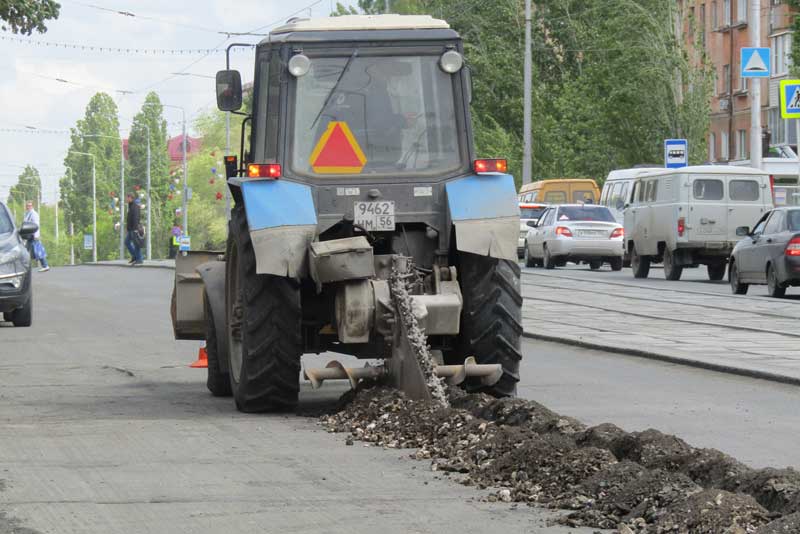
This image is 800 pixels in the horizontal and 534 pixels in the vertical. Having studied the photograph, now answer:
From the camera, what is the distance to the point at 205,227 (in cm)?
15112

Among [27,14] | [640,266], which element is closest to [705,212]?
[640,266]

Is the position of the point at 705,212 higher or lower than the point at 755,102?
lower

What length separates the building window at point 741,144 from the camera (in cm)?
8156

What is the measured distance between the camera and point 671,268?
3634 cm

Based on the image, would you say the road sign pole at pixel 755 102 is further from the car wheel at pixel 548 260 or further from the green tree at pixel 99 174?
the green tree at pixel 99 174

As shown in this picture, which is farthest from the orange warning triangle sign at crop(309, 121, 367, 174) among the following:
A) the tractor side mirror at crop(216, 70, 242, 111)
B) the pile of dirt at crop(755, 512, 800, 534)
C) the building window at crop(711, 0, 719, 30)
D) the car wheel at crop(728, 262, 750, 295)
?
the building window at crop(711, 0, 719, 30)

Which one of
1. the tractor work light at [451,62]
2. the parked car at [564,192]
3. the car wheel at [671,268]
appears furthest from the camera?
the parked car at [564,192]

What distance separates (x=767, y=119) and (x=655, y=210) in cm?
4296

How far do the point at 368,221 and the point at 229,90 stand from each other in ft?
5.36

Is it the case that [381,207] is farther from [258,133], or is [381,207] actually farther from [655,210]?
[655,210]

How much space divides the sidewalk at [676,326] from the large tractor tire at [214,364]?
4345 millimetres

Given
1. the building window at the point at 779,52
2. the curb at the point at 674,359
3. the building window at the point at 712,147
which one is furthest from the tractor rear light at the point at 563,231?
the building window at the point at 712,147

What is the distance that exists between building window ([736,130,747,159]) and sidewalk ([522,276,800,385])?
53.1 meters

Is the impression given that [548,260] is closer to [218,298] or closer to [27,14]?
[27,14]
